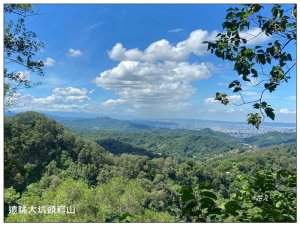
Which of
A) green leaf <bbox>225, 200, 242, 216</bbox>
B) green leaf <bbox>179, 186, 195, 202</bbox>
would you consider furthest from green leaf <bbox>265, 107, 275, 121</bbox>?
green leaf <bbox>179, 186, 195, 202</bbox>

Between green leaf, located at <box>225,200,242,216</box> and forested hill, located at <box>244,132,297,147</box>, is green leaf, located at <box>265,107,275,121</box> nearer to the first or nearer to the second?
green leaf, located at <box>225,200,242,216</box>

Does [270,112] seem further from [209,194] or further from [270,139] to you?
[270,139]

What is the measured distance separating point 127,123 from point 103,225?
15306 centimetres

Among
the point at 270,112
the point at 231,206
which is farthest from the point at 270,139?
the point at 231,206

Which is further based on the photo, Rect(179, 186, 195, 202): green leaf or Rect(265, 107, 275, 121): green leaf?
Rect(265, 107, 275, 121): green leaf

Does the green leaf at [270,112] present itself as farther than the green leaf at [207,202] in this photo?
Yes

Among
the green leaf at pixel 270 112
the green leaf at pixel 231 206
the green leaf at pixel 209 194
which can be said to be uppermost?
the green leaf at pixel 270 112

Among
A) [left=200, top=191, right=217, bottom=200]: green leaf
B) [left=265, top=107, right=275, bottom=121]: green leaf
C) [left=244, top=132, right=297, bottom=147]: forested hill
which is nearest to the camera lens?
[left=200, top=191, right=217, bottom=200]: green leaf

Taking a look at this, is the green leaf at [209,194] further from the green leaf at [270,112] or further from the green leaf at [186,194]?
the green leaf at [270,112]

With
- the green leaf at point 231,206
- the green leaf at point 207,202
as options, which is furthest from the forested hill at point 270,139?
the green leaf at point 207,202

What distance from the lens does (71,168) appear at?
52719 mm

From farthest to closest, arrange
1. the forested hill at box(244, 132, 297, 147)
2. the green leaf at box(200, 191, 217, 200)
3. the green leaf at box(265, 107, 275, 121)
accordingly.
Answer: the forested hill at box(244, 132, 297, 147), the green leaf at box(265, 107, 275, 121), the green leaf at box(200, 191, 217, 200)

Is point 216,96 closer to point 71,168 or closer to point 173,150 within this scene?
point 71,168

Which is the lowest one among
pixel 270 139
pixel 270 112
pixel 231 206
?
pixel 270 139
